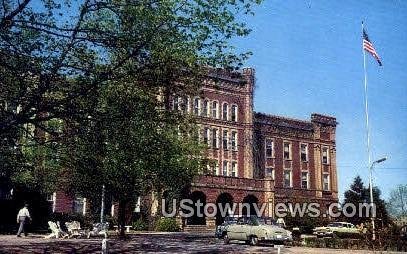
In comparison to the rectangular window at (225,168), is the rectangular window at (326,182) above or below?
below

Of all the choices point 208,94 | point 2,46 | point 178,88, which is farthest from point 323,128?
point 2,46

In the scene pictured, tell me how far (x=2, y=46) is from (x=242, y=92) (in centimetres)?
4169

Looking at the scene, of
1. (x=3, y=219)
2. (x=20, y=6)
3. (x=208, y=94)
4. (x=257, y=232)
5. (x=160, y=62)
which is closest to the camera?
(x=20, y=6)

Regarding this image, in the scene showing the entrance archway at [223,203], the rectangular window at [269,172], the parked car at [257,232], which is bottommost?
the parked car at [257,232]

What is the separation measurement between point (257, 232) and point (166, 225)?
17313mm

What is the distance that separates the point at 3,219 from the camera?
32188 mm

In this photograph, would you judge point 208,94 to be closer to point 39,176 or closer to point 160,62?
point 39,176

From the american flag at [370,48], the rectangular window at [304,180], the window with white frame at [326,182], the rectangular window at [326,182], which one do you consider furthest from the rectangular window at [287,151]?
the american flag at [370,48]

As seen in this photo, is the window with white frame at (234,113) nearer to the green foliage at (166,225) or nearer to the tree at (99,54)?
the green foliage at (166,225)

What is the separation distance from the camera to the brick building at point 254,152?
46.6 m

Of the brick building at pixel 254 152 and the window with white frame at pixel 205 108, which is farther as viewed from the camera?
the window with white frame at pixel 205 108

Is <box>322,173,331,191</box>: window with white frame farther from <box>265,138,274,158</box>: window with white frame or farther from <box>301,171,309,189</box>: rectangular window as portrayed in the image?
<box>265,138,274,158</box>: window with white frame

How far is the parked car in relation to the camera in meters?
23.5

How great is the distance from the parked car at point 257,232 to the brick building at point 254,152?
17387 mm
